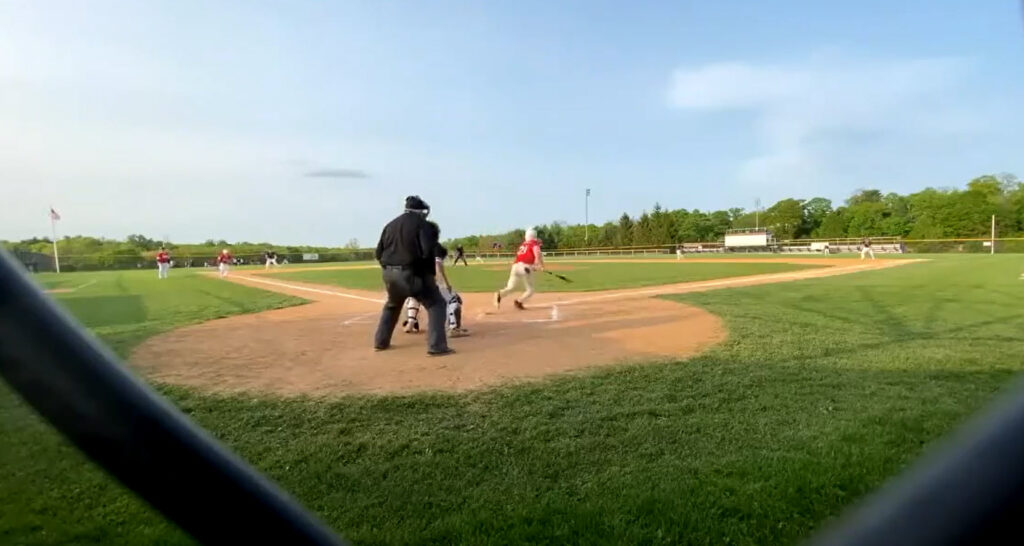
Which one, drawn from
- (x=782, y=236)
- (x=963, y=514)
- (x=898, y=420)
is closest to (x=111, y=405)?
(x=963, y=514)

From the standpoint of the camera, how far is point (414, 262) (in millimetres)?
6562

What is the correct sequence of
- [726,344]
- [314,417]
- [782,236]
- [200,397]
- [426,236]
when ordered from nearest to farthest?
1. [314,417]
2. [200,397]
3. [426,236]
4. [726,344]
5. [782,236]

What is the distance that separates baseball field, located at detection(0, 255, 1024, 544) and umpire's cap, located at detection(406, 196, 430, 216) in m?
1.62

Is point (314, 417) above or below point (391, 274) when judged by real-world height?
below

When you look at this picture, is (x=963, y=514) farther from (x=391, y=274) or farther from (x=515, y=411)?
(x=391, y=274)

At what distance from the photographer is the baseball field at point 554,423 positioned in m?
2.80

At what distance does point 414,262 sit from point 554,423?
3.01 meters

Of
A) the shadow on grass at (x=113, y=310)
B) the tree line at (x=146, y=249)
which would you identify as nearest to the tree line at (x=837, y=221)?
the tree line at (x=146, y=249)

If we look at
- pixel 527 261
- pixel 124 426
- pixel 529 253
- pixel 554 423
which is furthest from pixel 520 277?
pixel 124 426

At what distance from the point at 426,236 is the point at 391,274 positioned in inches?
23.6

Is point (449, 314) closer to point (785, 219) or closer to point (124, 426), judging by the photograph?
point (124, 426)

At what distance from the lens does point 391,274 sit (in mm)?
6613

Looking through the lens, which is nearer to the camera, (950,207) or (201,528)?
(201,528)

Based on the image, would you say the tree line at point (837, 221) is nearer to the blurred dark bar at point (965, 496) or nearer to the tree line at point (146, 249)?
the tree line at point (146, 249)
